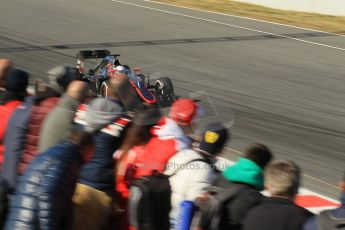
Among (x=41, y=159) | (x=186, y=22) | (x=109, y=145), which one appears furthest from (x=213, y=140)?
(x=186, y=22)

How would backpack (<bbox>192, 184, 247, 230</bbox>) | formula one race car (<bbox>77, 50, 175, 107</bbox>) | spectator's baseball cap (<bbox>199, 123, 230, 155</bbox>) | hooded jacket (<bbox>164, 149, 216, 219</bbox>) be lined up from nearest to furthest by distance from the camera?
backpack (<bbox>192, 184, 247, 230</bbox>), hooded jacket (<bbox>164, 149, 216, 219</bbox>), spectator's baseball cap (<bbox>199, 123, 230, 155</bbox>), formula one race car (<bbox>77, 50, 175, 107</bbox>)

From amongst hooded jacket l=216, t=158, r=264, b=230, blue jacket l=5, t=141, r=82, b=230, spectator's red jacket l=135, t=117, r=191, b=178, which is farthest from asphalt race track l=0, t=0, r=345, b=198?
blue jacket l=5, t=141, r=82, b=230

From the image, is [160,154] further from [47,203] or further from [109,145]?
[47,203]

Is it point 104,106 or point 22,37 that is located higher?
point 104,106

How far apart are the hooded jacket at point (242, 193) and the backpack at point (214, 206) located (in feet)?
0.08

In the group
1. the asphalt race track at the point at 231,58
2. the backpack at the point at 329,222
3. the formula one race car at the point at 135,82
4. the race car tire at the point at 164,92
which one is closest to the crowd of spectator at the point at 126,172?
the backpack at the point at 329,222

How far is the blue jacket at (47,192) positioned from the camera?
4410mm

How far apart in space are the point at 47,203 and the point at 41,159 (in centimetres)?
30

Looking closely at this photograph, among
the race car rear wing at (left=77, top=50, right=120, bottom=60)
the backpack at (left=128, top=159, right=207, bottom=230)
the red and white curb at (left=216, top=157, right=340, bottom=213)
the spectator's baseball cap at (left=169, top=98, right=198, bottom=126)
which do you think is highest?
the spectator's baseball cap at (left=169, top=98, right=198, bottom=126)

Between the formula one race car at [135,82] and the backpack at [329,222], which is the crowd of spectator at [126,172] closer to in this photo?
the backpack at [329,222]

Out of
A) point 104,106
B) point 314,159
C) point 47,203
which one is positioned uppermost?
point 104,106

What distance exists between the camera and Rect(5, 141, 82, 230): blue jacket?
4410 mm

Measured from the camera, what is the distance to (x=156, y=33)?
67.4 ft

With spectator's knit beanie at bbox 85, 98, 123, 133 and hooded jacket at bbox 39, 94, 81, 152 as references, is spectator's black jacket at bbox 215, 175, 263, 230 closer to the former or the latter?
spectator's knit beanie at bbox 85, 98, 123, 133
